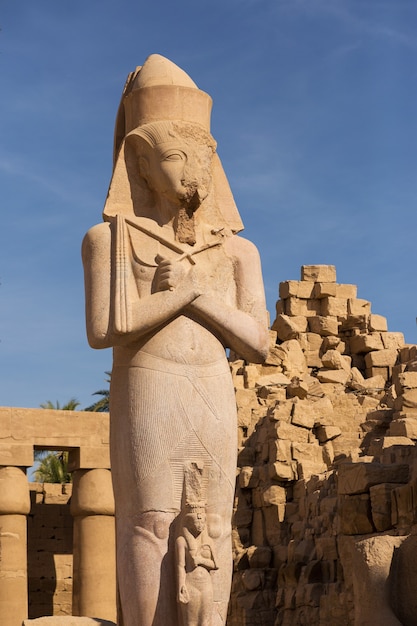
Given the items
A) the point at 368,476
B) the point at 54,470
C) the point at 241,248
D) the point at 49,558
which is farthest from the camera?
the point at 54,470

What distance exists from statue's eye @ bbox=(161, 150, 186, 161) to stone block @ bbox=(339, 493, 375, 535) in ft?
19.7

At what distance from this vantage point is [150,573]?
5.70 metres

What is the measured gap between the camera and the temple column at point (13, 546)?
54.3ft

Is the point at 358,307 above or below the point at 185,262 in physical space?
above

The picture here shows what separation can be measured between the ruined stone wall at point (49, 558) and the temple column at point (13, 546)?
12.6ft

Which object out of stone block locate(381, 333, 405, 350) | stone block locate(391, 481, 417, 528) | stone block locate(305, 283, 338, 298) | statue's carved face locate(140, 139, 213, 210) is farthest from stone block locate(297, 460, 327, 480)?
statue's carved face locate(140, 139, 213, 210)

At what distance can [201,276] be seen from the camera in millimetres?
6145

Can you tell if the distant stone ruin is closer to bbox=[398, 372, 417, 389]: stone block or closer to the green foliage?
bbox=[398, 372, 417, 389]: stone block

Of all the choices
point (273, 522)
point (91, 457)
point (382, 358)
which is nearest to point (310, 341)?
point (382, 358)

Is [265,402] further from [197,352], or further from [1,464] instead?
[197,352]

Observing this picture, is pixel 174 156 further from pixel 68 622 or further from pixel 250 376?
pixel 250 376

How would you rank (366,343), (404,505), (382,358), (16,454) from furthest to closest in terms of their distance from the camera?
(366,343) < (382,358) < (16,454) < (404,505)

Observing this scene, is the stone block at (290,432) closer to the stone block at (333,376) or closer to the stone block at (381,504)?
the stone block at (333,376)

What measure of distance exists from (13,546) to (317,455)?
14.5 feet
